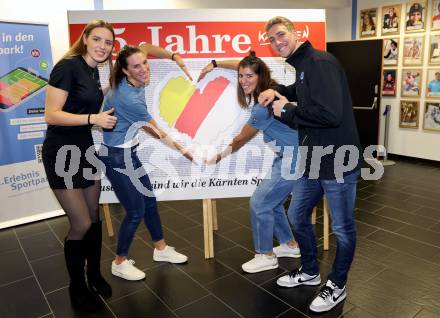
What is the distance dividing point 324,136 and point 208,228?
3.96 ft

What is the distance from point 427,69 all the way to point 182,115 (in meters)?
4.25

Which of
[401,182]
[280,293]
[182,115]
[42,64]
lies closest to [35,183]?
[42,64]

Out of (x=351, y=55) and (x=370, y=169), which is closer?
(x=370, y=169)

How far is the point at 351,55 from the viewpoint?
19.3ft

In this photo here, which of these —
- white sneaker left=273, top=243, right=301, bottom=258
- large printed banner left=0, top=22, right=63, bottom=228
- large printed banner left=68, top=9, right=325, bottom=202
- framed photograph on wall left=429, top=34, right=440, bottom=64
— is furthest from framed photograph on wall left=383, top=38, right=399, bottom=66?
large printed banner left=0, top=22, right=63, bottom=228

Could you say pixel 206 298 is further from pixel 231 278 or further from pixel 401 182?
pixel 401 182

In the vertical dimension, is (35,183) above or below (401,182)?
above

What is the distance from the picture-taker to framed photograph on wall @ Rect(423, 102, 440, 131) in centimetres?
541

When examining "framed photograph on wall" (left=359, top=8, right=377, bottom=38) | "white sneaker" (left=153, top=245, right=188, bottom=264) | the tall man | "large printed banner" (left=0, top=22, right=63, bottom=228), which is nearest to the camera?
the tall man

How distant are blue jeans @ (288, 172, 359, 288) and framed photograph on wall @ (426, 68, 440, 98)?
4.13 meters

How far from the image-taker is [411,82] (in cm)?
564

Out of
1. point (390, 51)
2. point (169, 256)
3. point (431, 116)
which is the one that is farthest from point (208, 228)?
point (390, 51)

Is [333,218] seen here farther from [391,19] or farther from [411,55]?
[391,19]

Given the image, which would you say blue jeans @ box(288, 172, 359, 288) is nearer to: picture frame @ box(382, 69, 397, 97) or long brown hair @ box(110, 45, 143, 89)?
long brown hair @ box(110, 45, 143, 89)
